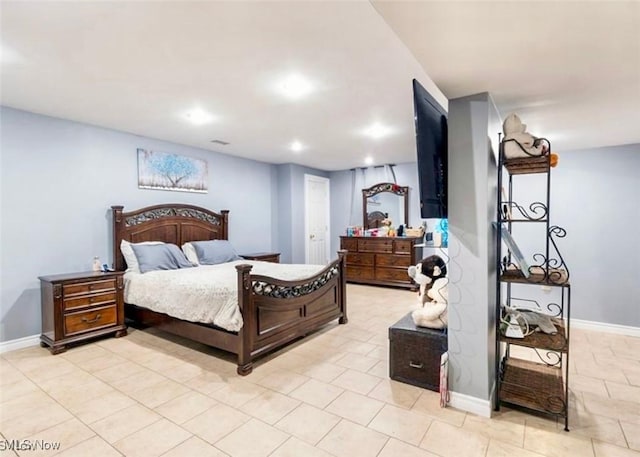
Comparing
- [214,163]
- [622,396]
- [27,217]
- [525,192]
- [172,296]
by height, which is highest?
[214,163]

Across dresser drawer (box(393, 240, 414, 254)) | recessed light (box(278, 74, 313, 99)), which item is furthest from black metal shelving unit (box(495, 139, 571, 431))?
dresser drawer (box(393, 240, 414, 254))

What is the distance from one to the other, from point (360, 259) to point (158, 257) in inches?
149

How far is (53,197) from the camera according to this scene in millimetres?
3584

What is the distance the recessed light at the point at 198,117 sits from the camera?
3.42 meters

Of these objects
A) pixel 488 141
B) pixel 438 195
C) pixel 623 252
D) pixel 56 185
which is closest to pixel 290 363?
pixel 438 195

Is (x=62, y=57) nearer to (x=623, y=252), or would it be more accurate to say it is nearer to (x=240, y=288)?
(x=240, y=288)

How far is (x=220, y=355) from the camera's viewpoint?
126 inches

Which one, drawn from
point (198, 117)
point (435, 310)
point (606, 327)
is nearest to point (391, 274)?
point (606, 327)

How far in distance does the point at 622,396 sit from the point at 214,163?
217 inches

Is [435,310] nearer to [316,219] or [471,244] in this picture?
[471,244]

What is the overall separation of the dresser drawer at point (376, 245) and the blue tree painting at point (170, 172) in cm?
315

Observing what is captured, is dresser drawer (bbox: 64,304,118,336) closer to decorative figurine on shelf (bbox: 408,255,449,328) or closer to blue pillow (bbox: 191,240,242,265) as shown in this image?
blue pillow (bbox: 191,240,242,265)

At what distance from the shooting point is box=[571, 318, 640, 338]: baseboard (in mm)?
3844

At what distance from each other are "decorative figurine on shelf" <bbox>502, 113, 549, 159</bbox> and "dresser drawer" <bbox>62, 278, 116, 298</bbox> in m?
4.05
